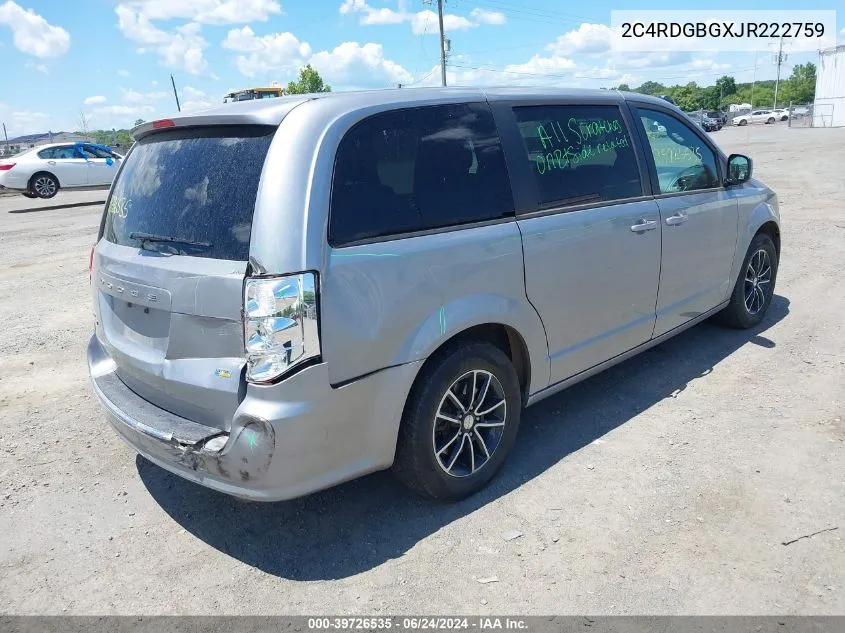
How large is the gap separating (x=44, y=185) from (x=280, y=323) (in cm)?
1837

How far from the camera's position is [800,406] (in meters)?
4.07

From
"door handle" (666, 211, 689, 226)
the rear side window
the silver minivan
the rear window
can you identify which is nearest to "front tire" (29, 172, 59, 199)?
the silver minivan

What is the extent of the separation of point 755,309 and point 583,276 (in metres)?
2.70

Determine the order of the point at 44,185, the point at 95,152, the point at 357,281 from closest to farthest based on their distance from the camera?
the point at 357,281 → the point at 44,185 → the point at 95,152

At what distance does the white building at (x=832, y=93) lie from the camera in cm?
4697

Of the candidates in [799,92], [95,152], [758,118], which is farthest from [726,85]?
[95,152]

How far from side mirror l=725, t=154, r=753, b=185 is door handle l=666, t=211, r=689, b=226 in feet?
2.77

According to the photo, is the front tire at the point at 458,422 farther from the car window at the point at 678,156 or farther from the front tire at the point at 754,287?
the front tire at the point at 754,287

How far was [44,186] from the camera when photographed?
58.0 ft

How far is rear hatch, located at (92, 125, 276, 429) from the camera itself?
2.60 meters

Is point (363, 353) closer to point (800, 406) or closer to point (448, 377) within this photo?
point (448, 377)

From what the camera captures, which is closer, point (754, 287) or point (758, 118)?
point (754, 287)

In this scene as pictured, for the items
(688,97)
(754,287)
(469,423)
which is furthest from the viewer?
(688,97)

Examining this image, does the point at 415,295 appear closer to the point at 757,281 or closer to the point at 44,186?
the point at 757,281
